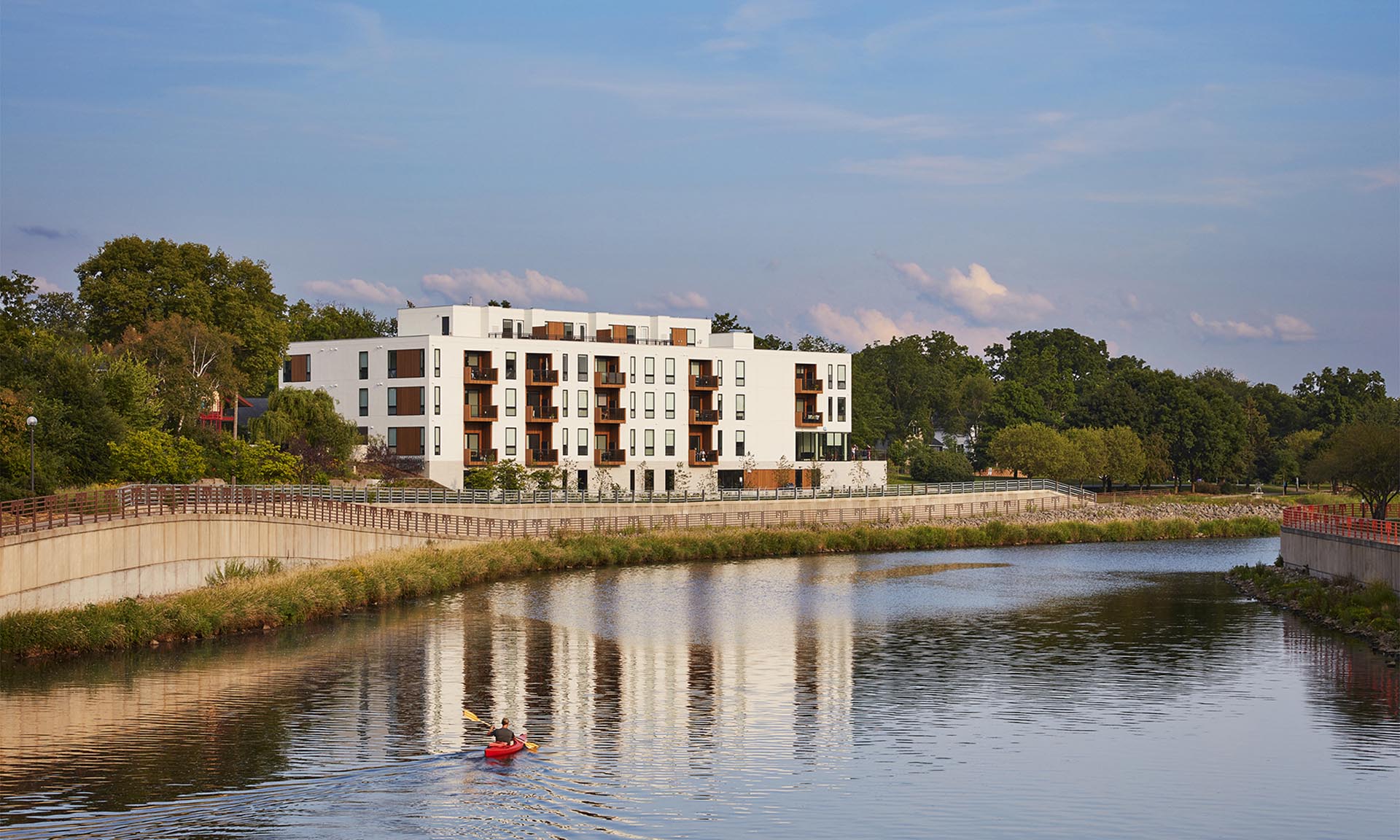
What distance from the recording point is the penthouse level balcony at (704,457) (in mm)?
119444

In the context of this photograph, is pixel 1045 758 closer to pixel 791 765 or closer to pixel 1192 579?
pixel 791 765

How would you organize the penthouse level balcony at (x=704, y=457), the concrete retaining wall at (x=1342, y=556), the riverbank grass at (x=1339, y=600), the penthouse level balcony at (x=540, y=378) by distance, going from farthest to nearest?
1. the penthouse level balcony at (x=704, y=457)
2. the penthouse level balcony at (x=540, y=378)
3. the concrete retaining wall at (x=1342, y=556)
4. the riverbank grass at (x=1339, y=600)

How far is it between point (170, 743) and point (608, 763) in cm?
886

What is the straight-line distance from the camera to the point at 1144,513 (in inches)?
4631

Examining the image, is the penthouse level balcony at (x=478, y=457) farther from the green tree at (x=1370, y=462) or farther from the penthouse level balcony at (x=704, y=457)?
the green tree at (x=1370, y=462)

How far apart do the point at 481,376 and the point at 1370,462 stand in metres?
55.6

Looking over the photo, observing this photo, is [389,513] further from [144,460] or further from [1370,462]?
[1370,462]

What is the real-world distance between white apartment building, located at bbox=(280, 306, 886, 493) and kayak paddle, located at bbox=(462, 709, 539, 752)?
7217 cm

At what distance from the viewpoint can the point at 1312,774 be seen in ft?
96.7

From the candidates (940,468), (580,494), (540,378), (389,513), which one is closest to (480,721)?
(389,513)

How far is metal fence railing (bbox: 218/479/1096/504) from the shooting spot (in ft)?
274

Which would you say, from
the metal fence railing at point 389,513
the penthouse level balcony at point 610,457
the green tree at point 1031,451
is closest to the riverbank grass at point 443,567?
the metal fence railing at point 389,513

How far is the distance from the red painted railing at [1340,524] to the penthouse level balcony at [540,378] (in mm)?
54068

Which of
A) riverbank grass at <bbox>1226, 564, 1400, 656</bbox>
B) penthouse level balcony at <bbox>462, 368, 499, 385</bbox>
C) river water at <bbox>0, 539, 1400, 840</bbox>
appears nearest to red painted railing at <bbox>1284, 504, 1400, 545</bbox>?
riverbank grass at <bbox>1226, 564, 1400, 656</bbox>
